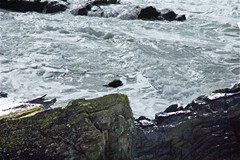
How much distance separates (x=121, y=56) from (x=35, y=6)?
9.95 metres

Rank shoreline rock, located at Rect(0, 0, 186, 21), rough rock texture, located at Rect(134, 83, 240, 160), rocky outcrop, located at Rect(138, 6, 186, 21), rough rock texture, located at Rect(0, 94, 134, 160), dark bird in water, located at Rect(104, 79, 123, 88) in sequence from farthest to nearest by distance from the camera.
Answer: shoreline rock, located at Rect(0, 0, 186, 21) → rocky outcrop, located at Rect(138, 6, 186, 21) → dark bird in water, located at Rect(104, 79, 123, 88) → rough rock texture, located at Rect(134, 83, 240, 160) → rough rock texture, located at Rect(0, 94, 134, 160)

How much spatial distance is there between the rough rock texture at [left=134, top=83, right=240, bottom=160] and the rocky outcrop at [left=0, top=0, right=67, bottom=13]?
1646 cm

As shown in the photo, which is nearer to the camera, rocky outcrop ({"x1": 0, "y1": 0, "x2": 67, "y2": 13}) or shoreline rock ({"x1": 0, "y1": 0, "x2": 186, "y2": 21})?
shoreline rock ({"x1": 0, "y1": 0, "x2": 186, "y2": 21})

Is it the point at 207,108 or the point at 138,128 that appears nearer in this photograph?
the point at 138,128

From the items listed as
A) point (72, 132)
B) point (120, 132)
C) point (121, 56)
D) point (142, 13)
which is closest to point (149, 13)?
point (142, 13)

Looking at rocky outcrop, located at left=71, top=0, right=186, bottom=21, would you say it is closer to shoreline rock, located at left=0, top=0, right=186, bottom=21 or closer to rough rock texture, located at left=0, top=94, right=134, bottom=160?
shoreline rock, located at left=0, top=0, right=186, bottom=21

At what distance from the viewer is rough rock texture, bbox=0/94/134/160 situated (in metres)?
3.96

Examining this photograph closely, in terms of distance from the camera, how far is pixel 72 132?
4148 millimetres

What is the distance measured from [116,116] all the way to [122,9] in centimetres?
1710

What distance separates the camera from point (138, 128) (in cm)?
514

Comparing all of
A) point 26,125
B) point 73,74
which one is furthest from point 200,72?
point 26,125

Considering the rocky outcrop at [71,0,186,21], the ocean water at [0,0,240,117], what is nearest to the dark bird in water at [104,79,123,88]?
the ocean water at [0,0,240,117]

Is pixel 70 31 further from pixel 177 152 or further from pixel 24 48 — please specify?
pixel 177 152

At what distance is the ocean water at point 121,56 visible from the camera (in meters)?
10.1
